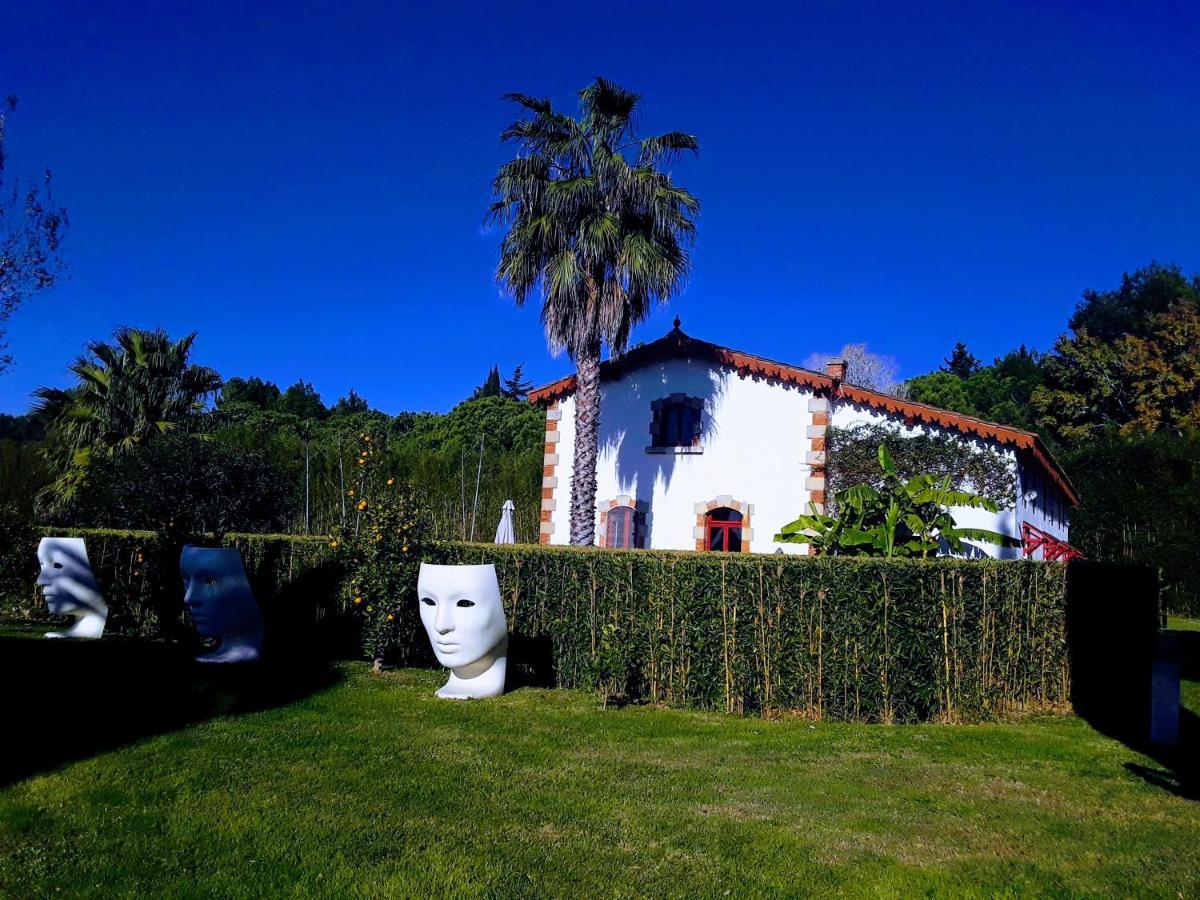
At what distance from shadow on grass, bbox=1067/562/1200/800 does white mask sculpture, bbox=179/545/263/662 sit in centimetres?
883

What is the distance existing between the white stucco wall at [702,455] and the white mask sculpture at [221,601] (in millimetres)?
9530

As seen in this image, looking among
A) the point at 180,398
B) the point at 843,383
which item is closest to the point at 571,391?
the point at 843,383

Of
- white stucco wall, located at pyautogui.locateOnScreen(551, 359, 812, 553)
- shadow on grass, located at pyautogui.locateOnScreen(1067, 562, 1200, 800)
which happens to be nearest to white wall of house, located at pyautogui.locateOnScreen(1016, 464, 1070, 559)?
white stucco wall, located at pyautogui.locateOnScreen(551, 359, 812, 553)

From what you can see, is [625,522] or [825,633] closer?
[825,633]

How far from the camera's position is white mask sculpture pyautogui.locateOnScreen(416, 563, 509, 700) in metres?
8.13

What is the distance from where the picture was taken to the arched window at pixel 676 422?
61.5 ft

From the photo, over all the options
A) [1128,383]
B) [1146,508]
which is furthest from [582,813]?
[1128,383]

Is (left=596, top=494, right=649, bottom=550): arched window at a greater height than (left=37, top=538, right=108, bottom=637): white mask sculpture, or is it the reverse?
(left=596, top=494, right=649, bottom=550): arched window

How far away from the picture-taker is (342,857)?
4.30 m

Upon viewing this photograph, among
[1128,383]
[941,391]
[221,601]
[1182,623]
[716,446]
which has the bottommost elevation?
[1182,623]

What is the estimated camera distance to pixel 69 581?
1089 centimetres

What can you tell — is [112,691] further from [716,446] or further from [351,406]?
[351,406]

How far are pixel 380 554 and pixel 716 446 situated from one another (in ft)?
33.6

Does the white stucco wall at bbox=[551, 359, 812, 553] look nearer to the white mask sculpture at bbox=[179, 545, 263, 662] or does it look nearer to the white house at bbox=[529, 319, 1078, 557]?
the white house at bbox=[529, 319, 1078, 557]
